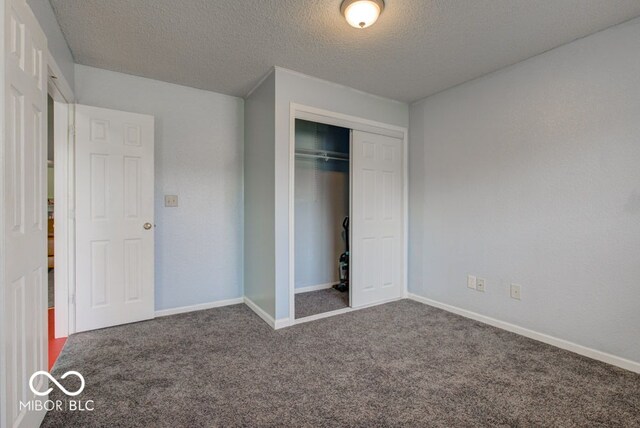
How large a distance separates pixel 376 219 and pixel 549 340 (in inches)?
74.1

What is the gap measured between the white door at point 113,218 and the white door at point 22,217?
3.72 ft

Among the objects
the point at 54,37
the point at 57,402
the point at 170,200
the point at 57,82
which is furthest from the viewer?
the point at 170,200

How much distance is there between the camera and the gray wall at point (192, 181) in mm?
3096

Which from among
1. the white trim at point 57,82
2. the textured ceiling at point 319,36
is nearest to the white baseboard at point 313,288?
the textured ceiling at point 319,36

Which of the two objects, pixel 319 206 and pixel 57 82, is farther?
pixel 319 206

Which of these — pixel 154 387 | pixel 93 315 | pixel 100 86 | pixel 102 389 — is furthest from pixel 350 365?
pixel 100 86

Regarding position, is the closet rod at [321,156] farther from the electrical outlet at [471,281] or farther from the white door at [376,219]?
the electrical outlet at [471,281]

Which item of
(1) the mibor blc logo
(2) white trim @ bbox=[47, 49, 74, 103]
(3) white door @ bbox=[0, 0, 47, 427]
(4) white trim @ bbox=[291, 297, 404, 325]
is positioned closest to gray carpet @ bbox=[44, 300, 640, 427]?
(1) the mibor blc logo

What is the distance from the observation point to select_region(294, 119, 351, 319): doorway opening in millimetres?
4074

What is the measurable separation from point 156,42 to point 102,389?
250cm

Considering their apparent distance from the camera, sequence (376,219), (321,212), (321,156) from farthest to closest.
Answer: (321,212) → (321,156) → (376,219)

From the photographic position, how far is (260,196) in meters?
3.17

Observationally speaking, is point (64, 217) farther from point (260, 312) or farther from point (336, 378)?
point (336, 378)

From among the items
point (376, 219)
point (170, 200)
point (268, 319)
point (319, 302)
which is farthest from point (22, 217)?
point (376, 219)
